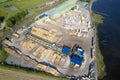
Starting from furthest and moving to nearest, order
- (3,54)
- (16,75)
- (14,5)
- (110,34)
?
(14,5), (110,34), (3,54), (16,75)

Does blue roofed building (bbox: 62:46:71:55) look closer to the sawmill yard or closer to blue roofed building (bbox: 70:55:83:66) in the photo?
the sawmill yard

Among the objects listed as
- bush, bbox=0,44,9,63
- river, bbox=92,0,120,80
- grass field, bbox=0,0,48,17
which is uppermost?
grass field, bbox=0,0,48,17

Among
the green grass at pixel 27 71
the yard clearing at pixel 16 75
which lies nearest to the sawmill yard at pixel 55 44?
the green grass at pixel 27 71

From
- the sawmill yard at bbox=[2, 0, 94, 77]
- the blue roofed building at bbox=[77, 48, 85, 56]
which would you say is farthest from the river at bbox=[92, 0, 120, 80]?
the blue roofed building at bbox=[77, 48, 85, 56]

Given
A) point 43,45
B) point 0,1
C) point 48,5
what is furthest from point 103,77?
point 0,1

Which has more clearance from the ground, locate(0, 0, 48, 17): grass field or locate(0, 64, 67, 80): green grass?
locate(0, 0, 48, 17): grass field

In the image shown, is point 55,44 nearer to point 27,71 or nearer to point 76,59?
point 76,59

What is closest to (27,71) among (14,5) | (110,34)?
(110,34)
